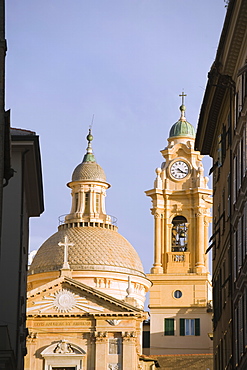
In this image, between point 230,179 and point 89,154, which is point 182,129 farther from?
point 230,179

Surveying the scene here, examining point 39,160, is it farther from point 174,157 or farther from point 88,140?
point 88,140

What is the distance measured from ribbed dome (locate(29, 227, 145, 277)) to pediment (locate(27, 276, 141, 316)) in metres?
13.3

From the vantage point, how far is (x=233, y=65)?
3153 cm

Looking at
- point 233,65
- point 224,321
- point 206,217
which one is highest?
point 206,217

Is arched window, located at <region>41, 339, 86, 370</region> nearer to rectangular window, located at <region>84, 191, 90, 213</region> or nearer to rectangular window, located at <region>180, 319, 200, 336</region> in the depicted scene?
rectangular window, located at <region>180, 319, 200, 336</region>

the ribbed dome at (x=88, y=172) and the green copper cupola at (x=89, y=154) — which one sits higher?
the green copper cupola at (x=89, y=154)

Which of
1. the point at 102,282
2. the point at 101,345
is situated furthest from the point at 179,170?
Result: the point at 101,345

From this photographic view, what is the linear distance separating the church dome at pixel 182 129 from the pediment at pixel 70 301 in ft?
75.1

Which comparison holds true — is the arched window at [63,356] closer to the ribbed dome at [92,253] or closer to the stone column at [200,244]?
the ribbed dome at [92,253]

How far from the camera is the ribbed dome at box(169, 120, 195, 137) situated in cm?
9500

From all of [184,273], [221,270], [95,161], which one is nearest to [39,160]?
[221,270]

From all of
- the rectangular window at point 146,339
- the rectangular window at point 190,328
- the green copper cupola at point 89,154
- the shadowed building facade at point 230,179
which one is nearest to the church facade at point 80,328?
the rectangular window at point 190,328

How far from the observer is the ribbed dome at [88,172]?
330 feet

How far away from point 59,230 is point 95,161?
10.2 metres
